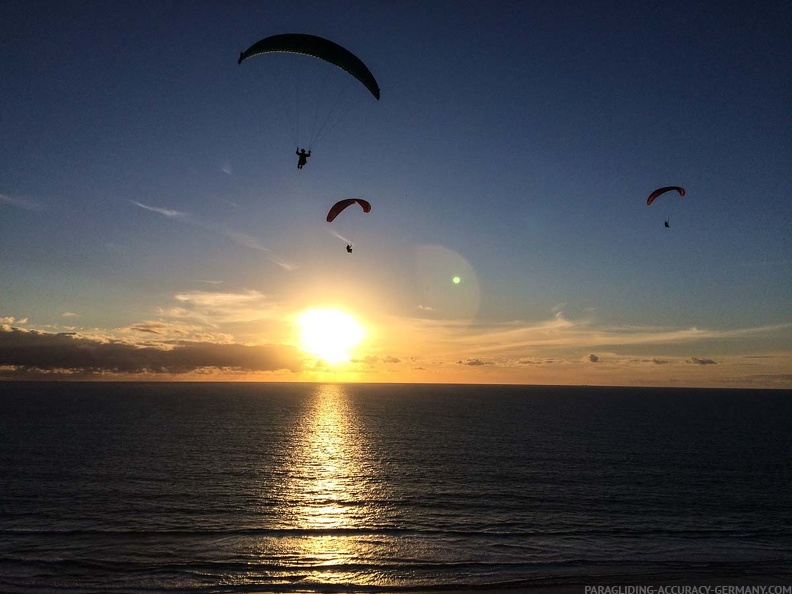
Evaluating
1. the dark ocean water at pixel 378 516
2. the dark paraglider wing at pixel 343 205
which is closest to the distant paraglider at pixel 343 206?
the dark paraglider wing at pixel 343 205

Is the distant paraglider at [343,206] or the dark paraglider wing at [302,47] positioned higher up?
the dark paraglider wing at [302,47]

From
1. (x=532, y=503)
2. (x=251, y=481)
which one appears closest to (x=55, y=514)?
(x=251, y=481)

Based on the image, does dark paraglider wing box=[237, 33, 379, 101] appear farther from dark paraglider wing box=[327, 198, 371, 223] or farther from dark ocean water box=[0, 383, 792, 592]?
dark ocean water box=[0, 383, 792, 592]

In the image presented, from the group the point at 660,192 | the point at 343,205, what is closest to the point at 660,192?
the point at 660,192

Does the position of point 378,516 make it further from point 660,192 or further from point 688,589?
point 660,192

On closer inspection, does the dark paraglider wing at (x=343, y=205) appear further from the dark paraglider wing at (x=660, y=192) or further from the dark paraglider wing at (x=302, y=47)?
the dark paraglider wing at (x=660, y=192)

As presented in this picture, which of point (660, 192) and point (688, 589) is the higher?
point (660, 192)

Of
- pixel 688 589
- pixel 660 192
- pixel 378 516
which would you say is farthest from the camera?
pixel 660 192

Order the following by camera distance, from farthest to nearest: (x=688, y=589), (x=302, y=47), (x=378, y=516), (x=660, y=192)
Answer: (x=660, y=192) < (x=378, y=516) < (x=302, y=47) < (x=688, y=589)

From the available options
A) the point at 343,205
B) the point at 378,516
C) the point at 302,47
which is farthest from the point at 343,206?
the point at 378,516

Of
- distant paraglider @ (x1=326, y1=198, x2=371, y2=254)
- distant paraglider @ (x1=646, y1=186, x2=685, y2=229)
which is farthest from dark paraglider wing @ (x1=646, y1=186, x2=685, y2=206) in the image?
distant paraglider @ (x1=326, y1=198, x2=371, y2=254)

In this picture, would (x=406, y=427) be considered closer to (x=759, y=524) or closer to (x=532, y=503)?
(x=532, y=503)

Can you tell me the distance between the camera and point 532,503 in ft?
130

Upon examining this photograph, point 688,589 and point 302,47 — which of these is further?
point 302,47
